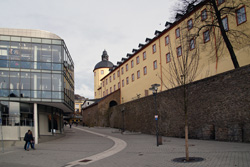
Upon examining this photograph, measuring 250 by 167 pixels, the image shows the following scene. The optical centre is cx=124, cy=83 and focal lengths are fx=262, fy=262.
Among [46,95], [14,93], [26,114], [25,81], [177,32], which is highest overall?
[177,32]

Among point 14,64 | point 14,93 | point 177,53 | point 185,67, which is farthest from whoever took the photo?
point 14,64

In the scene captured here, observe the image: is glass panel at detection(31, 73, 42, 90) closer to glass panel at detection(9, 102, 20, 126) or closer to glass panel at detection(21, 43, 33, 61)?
glass panel at detection(21, 43, 33, 61)

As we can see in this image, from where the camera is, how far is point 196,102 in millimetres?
21484

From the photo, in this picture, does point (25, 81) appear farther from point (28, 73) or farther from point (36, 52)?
point (36, 52)

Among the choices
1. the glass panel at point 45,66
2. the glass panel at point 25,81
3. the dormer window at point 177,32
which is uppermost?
the dormer window at point 177,32

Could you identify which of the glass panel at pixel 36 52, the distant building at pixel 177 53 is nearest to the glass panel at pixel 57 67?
the glass panel at pixel 36 52

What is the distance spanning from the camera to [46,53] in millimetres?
25562

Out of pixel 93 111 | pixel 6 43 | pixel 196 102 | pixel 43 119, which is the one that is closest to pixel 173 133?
Answer: pixel 196 102

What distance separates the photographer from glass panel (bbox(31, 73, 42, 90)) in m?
24.5

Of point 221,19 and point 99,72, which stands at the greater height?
point 99,72

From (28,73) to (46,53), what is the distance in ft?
8.65

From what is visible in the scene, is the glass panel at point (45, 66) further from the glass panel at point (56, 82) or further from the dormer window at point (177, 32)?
the dormer window at point (177, 32)

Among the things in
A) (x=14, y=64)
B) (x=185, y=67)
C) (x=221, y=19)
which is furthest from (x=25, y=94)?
(x=221, y=19)

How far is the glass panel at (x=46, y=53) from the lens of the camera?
25406 millimetres
